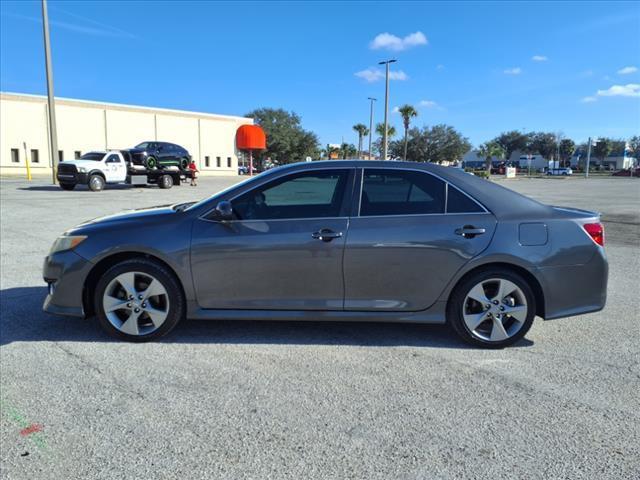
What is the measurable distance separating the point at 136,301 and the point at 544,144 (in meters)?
139

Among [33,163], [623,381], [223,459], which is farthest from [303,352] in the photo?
[33,163]

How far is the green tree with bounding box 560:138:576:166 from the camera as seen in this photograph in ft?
397

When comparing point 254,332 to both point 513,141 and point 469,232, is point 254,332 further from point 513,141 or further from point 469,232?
point 513,141

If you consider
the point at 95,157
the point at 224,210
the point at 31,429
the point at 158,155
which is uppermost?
the point at 158,155

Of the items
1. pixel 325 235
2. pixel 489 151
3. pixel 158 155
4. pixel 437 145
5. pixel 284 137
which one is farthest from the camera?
pixel 489 151

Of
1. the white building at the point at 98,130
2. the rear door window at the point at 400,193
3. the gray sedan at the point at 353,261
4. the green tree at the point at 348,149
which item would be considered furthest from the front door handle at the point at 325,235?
the green tree at the point at 348,149

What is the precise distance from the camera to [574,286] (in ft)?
12.7

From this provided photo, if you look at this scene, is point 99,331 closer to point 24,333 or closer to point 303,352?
point 24,333

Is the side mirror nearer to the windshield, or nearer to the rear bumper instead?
the rear bumper

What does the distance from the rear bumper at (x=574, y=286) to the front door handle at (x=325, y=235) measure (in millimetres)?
1690

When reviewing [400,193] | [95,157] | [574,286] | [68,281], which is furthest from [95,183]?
[574,286]

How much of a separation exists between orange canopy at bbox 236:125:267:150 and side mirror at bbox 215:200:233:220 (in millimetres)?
54673

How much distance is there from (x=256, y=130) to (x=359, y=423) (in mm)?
57590

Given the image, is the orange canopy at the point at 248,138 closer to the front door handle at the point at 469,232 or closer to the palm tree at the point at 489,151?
the front door handle at the point at 469,232
